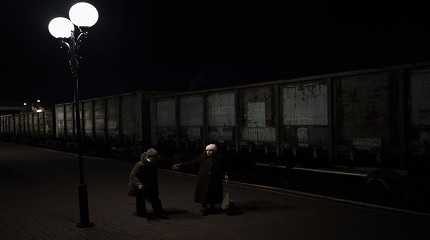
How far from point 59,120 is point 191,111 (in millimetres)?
17854

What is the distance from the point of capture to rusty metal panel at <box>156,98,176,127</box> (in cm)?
1631

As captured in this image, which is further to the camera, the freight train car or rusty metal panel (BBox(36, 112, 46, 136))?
rusty metal panel (BBox(36, 112, 46, 136))

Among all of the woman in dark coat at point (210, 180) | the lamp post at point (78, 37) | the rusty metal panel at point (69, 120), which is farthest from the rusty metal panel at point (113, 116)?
the woman in dark coat at point (210, 180)

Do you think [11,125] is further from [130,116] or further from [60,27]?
[60,27]

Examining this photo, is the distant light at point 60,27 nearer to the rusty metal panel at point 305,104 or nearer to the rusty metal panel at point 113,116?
the rusty metal panel at point 305,104

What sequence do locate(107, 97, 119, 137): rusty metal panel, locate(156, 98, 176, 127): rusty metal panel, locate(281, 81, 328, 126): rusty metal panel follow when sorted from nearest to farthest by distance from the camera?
1. locate(281, 81, 328, 126): rusty metal panel
2. locate(156, 98, 176, 127): rusty metal panel
3. locate(107, 97, 119, 137): rusty metal panel

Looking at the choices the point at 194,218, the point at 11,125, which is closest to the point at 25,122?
the point at 11,125

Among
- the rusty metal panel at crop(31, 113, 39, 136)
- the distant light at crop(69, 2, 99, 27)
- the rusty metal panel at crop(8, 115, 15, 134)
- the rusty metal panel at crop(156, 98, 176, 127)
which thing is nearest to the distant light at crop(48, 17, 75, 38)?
the distant light at crop(69, 2, 99, 27)

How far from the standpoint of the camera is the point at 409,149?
8383 millimetres

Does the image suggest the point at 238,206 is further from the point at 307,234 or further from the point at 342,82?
the point at 342,82

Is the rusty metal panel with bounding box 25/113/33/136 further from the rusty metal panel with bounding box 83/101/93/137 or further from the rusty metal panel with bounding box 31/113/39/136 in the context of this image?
the rusty metal panel with bounding box 83/101/93/137

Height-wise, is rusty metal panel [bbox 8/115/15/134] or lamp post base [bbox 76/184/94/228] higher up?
rusty metal panel [bbox 8/115/15/134]

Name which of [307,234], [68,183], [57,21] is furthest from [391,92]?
[68,183]

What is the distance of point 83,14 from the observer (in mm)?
7117
